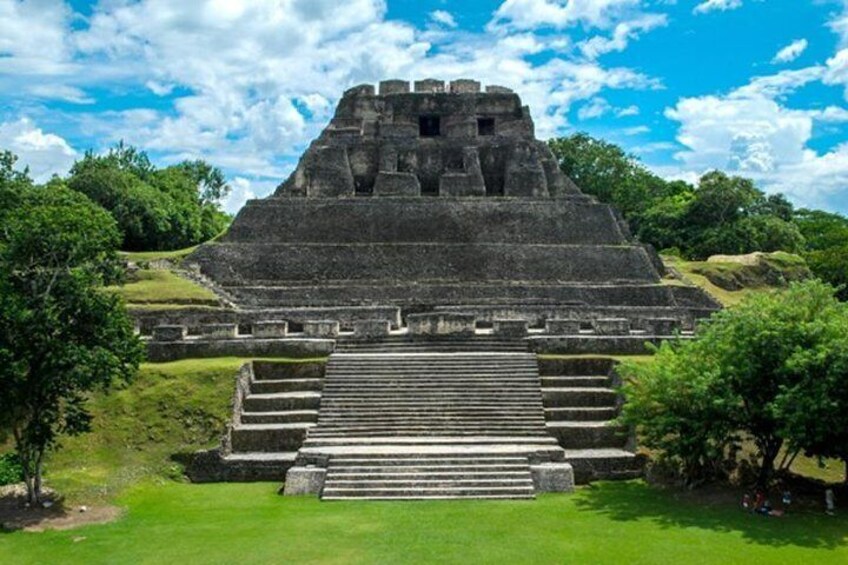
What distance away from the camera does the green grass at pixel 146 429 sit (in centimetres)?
1517

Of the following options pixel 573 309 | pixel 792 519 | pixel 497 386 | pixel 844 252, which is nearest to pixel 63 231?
pixel 497 386

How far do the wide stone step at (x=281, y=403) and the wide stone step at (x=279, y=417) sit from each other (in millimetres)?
328

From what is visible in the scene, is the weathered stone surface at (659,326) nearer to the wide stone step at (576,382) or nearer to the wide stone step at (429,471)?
the wide stone step at (576,382)

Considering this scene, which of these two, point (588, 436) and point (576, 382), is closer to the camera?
point (588, 436)

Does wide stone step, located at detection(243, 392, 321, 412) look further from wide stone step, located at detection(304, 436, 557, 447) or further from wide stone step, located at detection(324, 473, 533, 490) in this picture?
wide stone step, located at detection(324, 473, 533, 490)

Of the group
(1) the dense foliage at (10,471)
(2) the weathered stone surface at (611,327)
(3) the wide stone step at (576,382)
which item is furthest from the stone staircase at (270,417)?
(2) the weathered stone surface at (611,327)

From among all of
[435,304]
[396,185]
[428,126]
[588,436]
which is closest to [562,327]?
[588,436]

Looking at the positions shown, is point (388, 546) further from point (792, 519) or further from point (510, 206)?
point (510, 206)

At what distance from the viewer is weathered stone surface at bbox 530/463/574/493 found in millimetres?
14688

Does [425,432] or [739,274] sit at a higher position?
[739,274]

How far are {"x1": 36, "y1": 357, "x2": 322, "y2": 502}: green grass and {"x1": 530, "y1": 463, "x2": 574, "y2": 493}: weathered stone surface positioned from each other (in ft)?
20.8

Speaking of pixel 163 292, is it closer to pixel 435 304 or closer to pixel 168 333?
pixel 168 333

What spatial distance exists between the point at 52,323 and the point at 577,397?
1040 centimetres

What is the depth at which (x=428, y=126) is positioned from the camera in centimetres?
3922
